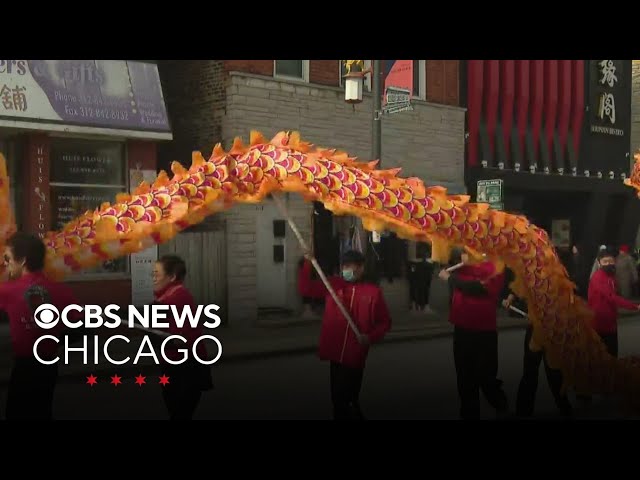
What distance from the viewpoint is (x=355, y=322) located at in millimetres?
6289

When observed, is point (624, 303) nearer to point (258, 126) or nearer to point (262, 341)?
point (262, 341)

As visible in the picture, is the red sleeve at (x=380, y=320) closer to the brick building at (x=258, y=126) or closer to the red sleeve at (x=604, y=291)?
the red sleeve at (x=604, y=291)

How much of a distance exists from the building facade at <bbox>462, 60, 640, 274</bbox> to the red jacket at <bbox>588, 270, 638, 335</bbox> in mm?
11692

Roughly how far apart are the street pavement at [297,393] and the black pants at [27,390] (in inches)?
110

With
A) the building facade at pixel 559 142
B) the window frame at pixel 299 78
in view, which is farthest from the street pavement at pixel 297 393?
the building facade at pixel 559 142

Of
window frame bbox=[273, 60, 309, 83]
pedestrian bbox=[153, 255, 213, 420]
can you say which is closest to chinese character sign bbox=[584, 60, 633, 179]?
window frame bbox=[273, 60, 309, 83]

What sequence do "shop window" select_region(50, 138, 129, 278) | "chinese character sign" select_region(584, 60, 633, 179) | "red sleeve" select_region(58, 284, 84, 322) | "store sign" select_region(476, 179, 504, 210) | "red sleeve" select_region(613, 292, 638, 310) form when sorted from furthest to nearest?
"chinese character sign" select_region(584, 60, 633, 179) → "store sign" select_region(476, 179, 504, 210) → "shop window" select_region(50, 138, 129, 278) → "red sleeve" select_region(613, 292, 638, 310) → "red sleeve" select_region(58, 284, 84, 322)

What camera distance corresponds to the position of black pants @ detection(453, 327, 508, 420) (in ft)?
23.0

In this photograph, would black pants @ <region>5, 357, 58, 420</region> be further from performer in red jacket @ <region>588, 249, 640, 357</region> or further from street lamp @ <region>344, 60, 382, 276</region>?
street lamp @ <region>344, 60, 382, 276</region>

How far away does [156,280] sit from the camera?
5.97 m

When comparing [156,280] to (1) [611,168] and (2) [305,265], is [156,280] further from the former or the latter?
(1) [611,168]

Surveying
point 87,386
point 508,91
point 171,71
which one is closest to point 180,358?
point 87,386

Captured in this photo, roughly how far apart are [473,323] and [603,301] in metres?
1.94

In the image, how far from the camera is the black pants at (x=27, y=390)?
528cm
